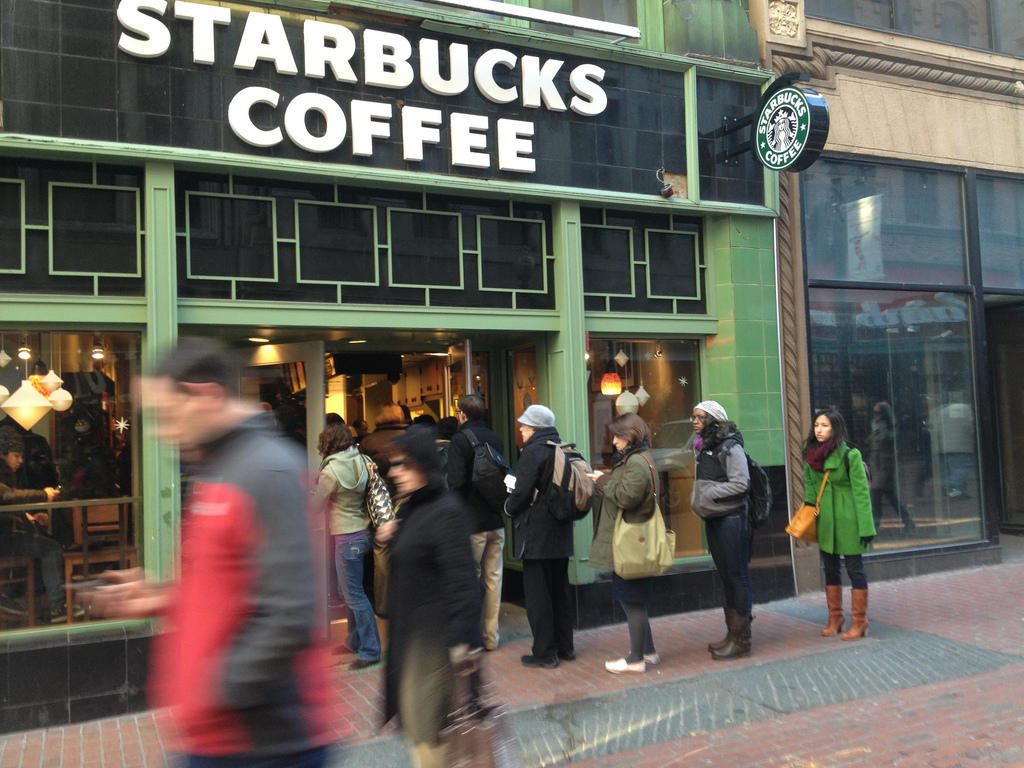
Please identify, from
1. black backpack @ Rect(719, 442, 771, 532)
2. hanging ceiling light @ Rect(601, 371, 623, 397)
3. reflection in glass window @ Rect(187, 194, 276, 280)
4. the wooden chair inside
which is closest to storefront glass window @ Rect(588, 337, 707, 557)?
hanging ceiling light @ Rect(601, 371, 623, 397)

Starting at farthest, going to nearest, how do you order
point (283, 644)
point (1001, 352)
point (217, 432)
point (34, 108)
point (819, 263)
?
point (1001, 352)
point (819, 263)
point (34, 108)
point (217, 432)
point (283, 644)

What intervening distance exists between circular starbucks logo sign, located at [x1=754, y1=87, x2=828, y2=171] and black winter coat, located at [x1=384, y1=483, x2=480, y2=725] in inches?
227

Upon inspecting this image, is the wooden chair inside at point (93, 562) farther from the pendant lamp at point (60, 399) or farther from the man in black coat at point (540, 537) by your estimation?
the man in black coat at point (540, 537)

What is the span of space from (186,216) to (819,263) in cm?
620

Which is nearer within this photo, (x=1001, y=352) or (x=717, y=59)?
(x=717, y=59)

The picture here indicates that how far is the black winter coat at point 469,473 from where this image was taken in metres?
6.83

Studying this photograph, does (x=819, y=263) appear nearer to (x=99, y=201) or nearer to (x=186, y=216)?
(x=186, y=216)

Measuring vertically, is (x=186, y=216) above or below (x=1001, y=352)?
above

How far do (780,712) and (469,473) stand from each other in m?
2.71

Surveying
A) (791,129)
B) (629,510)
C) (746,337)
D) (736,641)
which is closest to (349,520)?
(629,510)

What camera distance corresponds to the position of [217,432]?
261 cm

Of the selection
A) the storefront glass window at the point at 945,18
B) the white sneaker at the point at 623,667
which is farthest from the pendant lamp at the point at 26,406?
the storefront glass window at the point at 945,18

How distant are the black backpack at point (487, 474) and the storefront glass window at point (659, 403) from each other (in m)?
1.65

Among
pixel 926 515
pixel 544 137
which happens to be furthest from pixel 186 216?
pixel 926 515
